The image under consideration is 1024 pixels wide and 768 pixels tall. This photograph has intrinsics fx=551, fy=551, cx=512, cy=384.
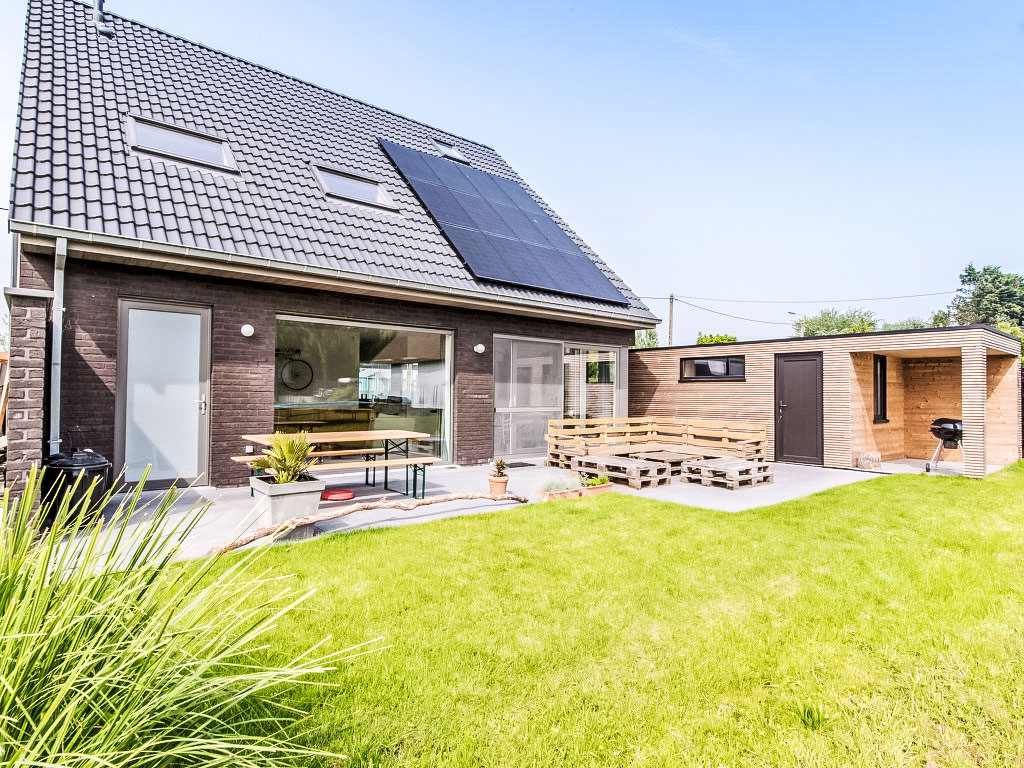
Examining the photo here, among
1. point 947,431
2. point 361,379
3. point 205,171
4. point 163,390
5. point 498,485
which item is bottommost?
point 498,485

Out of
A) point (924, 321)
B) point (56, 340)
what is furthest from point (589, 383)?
point (924, 321)

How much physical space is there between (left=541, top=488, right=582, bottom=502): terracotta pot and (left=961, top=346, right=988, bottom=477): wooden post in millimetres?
6996

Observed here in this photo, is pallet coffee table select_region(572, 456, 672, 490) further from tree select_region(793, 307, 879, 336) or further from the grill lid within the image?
tree select_region(793, 307, 879, 336)

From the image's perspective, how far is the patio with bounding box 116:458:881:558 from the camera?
542 cm

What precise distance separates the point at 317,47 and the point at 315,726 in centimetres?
1309

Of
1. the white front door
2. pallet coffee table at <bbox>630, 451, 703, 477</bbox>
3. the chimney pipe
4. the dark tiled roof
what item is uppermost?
the chimney pipe

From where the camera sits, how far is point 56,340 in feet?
19.5

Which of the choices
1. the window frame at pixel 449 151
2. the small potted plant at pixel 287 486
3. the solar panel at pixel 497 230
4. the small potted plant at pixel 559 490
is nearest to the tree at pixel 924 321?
the solar panel at pixel 497 230

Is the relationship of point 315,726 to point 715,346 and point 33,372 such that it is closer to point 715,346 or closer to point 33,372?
point 33,372

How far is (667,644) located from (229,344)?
6.62 m

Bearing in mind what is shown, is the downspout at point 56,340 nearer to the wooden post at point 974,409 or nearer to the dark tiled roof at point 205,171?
the dark tiled roof at point 205,171

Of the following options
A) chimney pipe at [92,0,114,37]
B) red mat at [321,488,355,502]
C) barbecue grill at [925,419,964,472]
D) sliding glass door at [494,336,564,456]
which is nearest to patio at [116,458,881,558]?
red mat at [321,488,355,502]

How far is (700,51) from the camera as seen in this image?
39.1 feet

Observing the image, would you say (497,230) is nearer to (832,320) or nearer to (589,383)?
(589,383)
